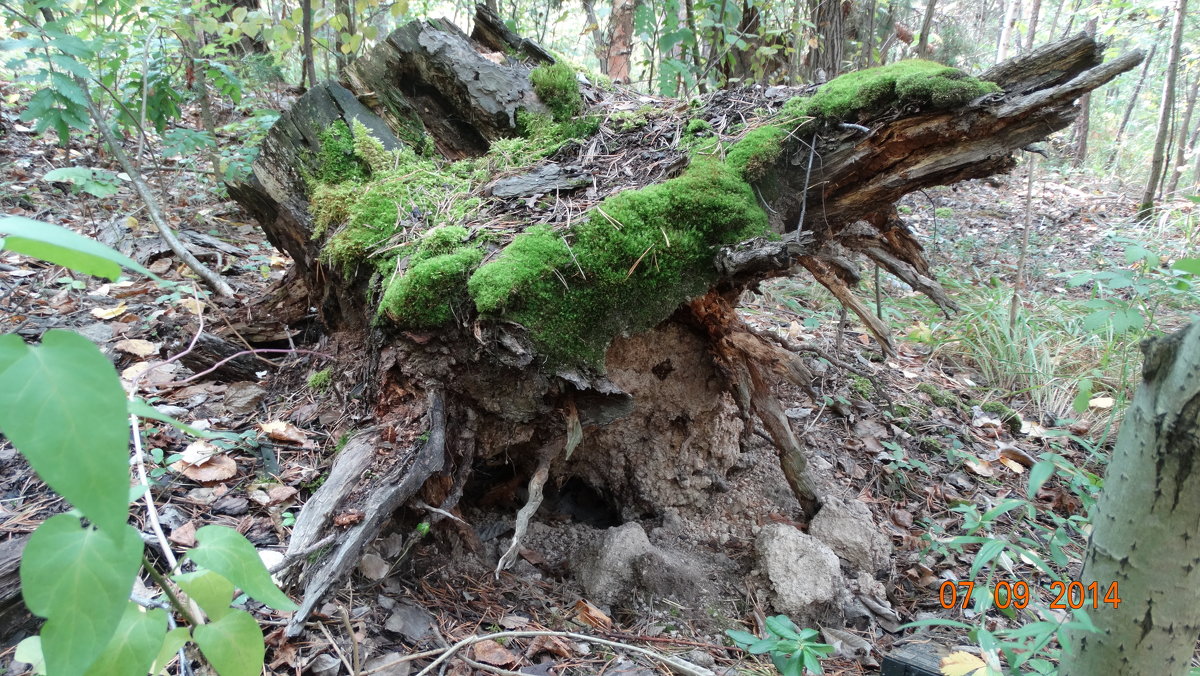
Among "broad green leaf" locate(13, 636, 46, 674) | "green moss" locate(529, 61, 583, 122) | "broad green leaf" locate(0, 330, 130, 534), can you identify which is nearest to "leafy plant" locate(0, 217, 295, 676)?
"broad green leaf" locate(0, 330, 130, 534)

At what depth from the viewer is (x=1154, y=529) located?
1.16 meters

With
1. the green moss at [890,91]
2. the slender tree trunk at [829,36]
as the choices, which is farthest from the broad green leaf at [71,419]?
the slender tree trunk at [829,36]

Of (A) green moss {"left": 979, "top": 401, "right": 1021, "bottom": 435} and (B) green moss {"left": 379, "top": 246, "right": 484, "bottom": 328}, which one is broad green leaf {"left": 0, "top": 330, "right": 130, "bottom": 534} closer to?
(B) green moss {"left": 379, "top": 246, "right": 484, "bottom": 328}

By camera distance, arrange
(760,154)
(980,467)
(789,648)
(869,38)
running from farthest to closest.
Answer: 1. (869,38)
2. (980,467)
3. (760,154)
4. (789,648)

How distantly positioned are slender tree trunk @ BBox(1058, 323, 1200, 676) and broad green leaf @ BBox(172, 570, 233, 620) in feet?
5.41

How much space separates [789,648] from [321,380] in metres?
2.23

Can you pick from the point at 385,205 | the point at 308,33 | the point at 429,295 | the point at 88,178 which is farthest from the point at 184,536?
the point at 308,33

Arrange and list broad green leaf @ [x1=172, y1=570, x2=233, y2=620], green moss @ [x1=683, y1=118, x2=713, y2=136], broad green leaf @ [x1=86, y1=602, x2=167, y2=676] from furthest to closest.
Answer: green moss @ [x1=683, y1=118, x2=713, y2=136] < broad green leaf @ [x1=172, y1=570, x2=233, y2=620] < broad green leaf @ [x1=86, y1=602, x2=167, y2=676]

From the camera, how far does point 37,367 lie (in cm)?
68

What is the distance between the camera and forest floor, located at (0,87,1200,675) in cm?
205

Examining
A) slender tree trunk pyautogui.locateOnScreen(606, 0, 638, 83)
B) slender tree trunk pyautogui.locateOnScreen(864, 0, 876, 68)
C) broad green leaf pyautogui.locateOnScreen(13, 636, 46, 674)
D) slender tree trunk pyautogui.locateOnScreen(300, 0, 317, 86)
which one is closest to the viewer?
broad green leaf pyautogui.locateOnScreen(13, 636, 46, 674)

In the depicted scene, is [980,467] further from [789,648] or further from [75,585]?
[75,585]

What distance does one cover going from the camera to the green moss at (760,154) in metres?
2.47
